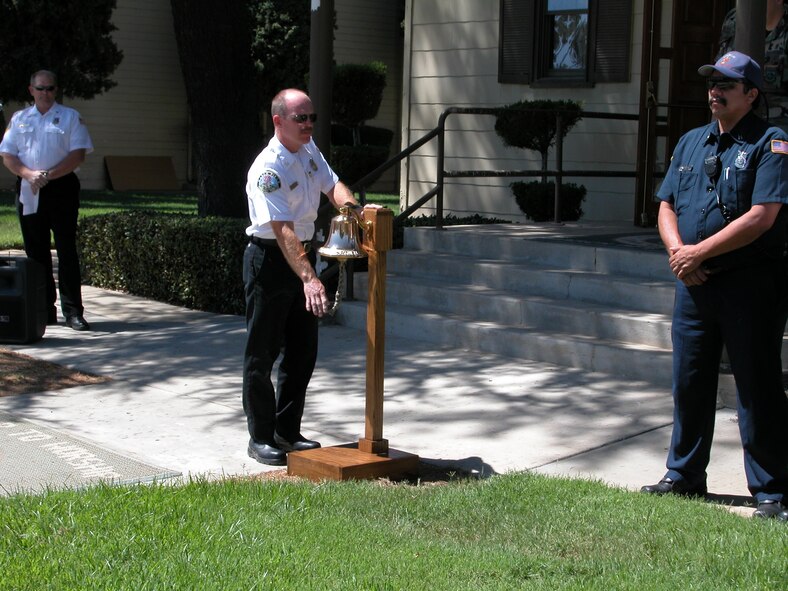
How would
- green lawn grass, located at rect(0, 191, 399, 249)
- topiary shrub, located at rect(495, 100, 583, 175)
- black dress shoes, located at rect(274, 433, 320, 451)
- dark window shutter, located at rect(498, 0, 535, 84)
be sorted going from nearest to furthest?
black dress shoes, located at rect(274, 433, 320, 451), topiary shrub, located at rect(495, 100, 583, 175), dark window shutter, located at rect(498, 0, 535, 84), green lawn grass, located at rect(0, 191, 399, 249)

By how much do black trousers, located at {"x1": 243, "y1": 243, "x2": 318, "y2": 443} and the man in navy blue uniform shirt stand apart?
1.91 metres

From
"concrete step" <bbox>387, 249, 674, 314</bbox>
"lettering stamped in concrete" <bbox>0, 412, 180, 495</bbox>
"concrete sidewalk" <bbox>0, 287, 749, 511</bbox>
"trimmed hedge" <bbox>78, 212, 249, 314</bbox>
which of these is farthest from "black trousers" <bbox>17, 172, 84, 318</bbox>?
"lettering stamped in concrete" <bbox>0, 412, 180, 495</bbox>

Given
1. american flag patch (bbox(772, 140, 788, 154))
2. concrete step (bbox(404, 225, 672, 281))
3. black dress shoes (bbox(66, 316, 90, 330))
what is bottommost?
black dress shoes (bbox(66, 316, 90, 330))

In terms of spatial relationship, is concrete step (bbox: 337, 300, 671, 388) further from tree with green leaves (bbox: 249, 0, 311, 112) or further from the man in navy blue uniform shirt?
tree with green leaves (bbox: 249, 0, 311, 112)

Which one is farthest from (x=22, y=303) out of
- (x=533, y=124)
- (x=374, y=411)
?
(x=533, y=124)

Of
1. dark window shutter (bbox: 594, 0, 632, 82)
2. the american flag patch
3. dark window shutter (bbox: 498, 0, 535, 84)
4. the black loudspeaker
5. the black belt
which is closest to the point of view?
the american flag patch

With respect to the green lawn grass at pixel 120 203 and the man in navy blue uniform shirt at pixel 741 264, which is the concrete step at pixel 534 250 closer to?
the man in navy blue uniform shirt at pixel 741 264

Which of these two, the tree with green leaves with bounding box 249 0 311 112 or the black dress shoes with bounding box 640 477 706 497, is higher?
the tree with green leaves with bounding box 249 0 311 112

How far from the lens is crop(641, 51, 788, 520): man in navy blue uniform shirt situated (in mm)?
4812

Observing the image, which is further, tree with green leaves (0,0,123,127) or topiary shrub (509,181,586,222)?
tree with green leaves (0,0,123,127)

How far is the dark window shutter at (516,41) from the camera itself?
13.3 metres

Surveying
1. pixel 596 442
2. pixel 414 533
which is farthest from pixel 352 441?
pixel 414 533

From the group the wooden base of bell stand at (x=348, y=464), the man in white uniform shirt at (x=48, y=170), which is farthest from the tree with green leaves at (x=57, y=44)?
the wooden base of bell stand at (x=348, y=464)

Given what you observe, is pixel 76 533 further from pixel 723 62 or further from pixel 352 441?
pixel 723 62
